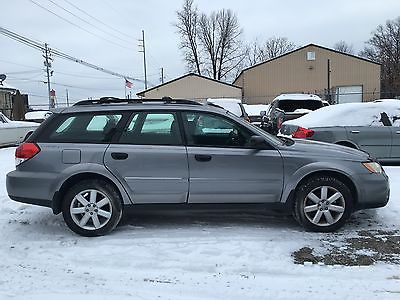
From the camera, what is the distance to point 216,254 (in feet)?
14.5

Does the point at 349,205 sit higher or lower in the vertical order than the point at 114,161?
lower

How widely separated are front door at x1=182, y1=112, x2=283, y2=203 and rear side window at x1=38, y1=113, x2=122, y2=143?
893 millimetres

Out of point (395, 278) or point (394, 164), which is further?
point (394, 164)

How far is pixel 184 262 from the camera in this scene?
14.0 feet

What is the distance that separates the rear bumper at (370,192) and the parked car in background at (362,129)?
3619 millimetres

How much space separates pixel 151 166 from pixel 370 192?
8.21 ft

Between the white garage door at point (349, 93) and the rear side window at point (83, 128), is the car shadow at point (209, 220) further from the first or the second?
the white garage door at point (349, 93)

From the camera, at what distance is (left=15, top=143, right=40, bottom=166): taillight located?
5035mm

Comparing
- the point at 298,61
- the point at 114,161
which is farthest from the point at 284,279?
the point at 298,61

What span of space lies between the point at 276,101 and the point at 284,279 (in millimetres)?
12787

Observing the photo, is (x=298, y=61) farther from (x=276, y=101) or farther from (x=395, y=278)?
(x=395, y=278)

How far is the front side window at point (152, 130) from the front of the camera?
507 centimetres

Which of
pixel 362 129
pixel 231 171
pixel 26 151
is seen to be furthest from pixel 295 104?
pixel 26 151

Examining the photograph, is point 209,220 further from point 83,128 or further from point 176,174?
point 83,128
